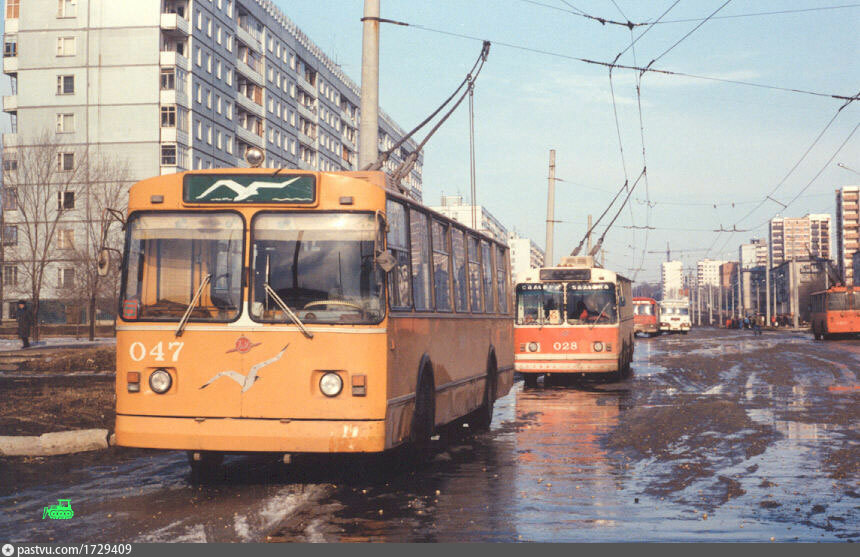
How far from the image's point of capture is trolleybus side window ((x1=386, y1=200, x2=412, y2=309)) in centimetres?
1044

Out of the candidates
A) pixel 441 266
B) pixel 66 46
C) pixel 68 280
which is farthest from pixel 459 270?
pixel 66 46

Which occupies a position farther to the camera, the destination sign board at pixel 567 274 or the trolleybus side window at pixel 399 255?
the destination sign board at pixel 567 274

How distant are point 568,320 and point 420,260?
48.7 feet

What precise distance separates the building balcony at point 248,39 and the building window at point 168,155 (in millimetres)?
15277

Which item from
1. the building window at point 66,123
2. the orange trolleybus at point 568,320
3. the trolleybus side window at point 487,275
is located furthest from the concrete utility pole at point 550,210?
the building window at point 66,123

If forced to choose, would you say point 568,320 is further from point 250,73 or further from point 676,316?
point 250,73

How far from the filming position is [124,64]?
245 ft

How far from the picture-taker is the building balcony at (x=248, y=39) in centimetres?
8612

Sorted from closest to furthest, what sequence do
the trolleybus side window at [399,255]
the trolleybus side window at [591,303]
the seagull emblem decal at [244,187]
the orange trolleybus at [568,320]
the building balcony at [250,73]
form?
the seagull emblem decal at [244,187] → the trolleybus side window at [399,255] → the orange trolleybus at [568,320] → the trolleybus side window at [591,303] → the building balcony at [250,73]

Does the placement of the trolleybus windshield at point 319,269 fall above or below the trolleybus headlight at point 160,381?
above

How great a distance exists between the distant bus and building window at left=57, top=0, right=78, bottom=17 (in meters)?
49.1

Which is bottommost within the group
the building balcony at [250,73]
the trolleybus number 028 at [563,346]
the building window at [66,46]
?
the trolleybus number 028 at [563,346]

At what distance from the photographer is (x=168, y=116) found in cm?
7450

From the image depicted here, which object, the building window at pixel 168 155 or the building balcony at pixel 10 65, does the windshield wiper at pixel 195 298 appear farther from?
the building balcony at pixel 10 65
